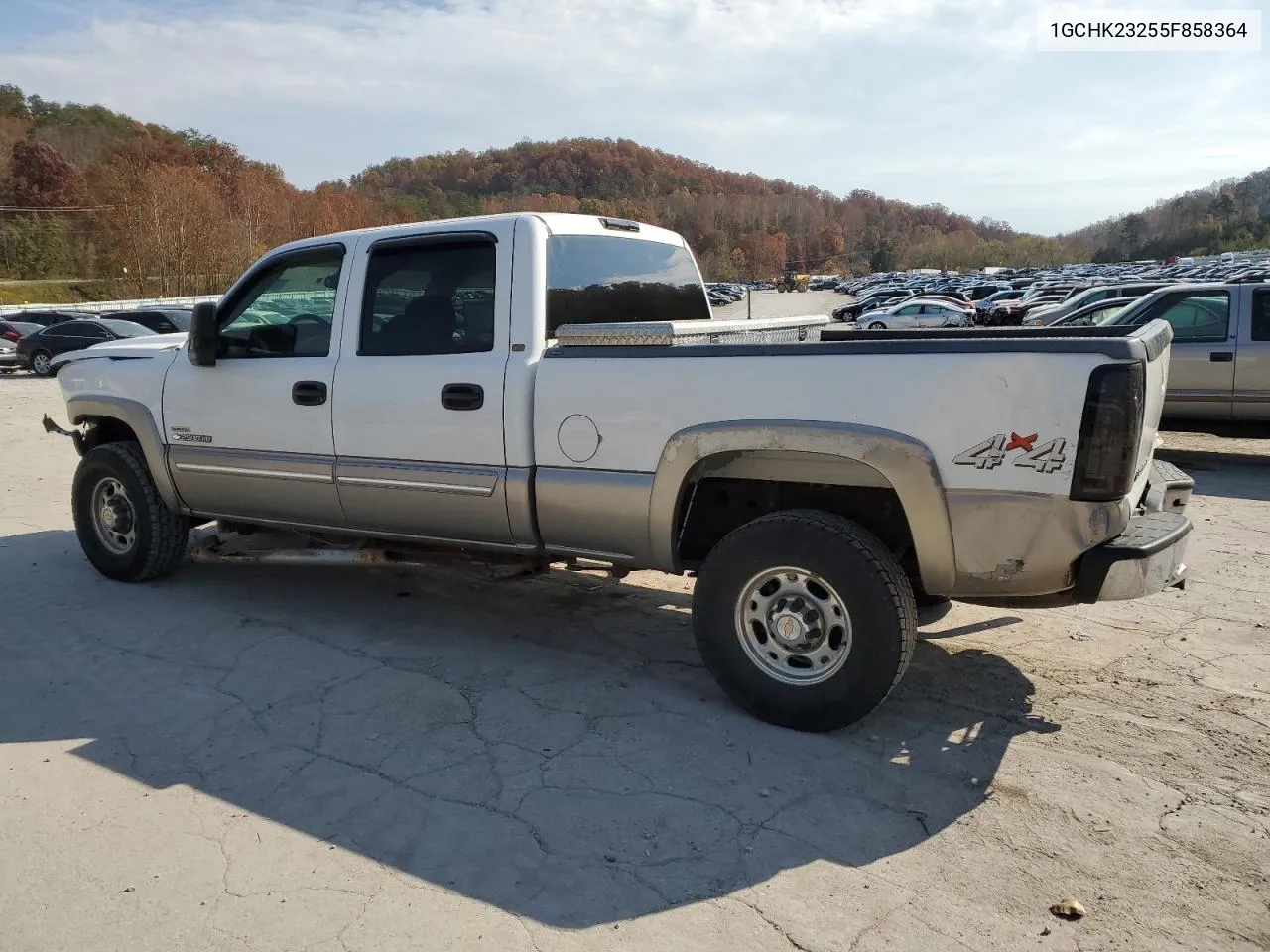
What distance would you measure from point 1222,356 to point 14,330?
26181mm

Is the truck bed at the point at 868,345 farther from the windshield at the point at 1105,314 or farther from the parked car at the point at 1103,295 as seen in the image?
the parked car at the point at 1103,295

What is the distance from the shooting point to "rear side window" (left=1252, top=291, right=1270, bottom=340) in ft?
30.6

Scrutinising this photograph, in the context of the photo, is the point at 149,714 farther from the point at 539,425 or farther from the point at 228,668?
the point at 539,425

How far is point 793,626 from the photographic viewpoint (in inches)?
147

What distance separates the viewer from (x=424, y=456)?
179 inches

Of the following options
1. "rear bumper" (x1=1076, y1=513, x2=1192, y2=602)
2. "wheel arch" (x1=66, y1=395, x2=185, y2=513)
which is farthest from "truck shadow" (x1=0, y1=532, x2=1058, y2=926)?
"rear bumper" (x1=1076, y1=513, x2=1192, y2=602)

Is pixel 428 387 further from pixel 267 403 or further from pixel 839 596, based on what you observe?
pixel 839 596

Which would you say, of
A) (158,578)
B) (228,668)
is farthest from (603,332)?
(158,578)

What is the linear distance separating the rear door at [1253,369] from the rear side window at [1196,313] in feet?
0.68

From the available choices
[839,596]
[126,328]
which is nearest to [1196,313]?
[839,596]

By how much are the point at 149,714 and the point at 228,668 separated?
528 millimetres

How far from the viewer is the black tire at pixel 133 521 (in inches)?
227

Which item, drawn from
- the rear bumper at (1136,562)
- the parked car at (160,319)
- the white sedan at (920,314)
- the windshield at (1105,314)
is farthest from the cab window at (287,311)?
the white sedan at (920,314)

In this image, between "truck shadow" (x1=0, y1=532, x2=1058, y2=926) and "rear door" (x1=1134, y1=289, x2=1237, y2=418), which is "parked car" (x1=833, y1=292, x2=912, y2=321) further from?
"truck shadow" (x1=0, y1=532, x2=1058, y2=926)
